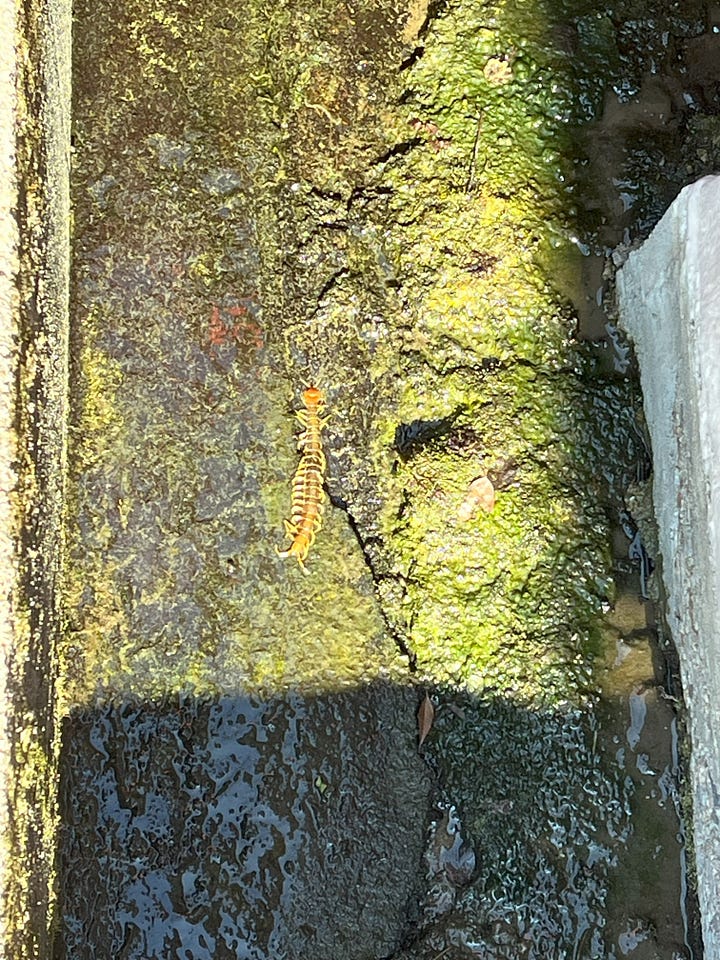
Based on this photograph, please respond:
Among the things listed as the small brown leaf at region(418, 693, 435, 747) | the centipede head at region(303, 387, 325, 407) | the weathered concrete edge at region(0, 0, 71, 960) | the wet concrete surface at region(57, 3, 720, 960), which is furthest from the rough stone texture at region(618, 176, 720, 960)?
the weathered concrete edge at region(0, 0, 71, 960)

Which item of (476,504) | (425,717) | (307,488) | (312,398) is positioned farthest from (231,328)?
(425,717)

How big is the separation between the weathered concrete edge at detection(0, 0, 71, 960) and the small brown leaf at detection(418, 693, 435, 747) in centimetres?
93

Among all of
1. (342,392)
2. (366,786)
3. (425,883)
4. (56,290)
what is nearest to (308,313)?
(342,392)

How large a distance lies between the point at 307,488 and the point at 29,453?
2.27 ft

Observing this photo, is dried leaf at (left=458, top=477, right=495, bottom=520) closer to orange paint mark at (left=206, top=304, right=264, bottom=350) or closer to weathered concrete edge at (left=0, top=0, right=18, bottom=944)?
orange paint mark at (left=206, top=304, right=264, bottom=350)

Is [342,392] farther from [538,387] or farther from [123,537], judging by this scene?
[123,537]

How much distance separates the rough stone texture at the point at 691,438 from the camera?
1.80 meters

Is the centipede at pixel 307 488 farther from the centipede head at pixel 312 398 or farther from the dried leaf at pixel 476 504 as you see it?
the dried leaf at pixel 476 504

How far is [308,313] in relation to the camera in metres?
2.42

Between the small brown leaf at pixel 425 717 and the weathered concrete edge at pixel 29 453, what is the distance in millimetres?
932

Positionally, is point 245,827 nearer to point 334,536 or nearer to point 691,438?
point 334,536

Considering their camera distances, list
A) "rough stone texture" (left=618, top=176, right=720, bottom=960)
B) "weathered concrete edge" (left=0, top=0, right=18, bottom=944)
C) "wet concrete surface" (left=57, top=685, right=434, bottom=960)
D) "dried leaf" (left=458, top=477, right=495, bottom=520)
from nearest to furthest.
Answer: "rough stone texture" (left=618, top=176, right=720, bottom=960) → "weathered concrete edge" (left=0, top=0, right=18, bottom=944) → "wet concrete surface" (left=57, top=685, right=434, bottom=960) → "dried leaf" (left=458, top=477, right=495, bottom=520)

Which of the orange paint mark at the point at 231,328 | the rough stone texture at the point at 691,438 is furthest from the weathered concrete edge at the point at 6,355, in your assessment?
the rough stone texture at the point at 691,438

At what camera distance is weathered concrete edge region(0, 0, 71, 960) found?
6.85 feet
